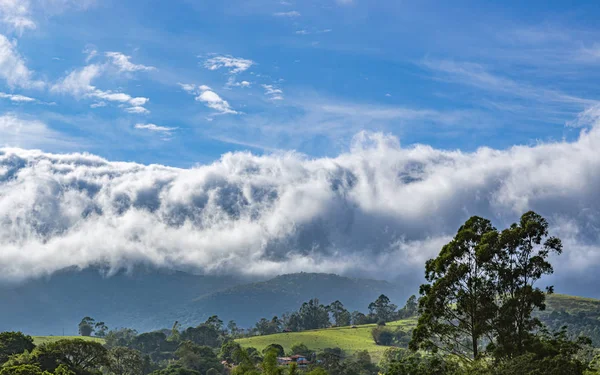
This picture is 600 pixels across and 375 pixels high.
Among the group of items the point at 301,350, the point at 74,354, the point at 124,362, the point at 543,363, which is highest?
the point at 74,354

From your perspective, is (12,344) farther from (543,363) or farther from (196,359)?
(543,363)

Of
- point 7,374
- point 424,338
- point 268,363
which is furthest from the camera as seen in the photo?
point 268,363

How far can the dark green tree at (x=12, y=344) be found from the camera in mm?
100062

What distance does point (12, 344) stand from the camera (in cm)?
10231

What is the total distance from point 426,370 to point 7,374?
38236 mm

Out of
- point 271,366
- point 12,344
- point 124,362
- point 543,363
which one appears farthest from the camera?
point 124,362

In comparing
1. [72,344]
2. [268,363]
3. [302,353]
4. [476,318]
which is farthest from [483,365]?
[302,353]

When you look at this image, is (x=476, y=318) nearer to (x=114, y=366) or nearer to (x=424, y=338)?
(x=424, y=338)

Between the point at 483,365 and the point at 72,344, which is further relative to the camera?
the point at 72,344

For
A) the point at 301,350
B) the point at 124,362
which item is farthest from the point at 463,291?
the point at 301,350

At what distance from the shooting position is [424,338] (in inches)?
2144

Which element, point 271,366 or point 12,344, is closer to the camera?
point 271,366

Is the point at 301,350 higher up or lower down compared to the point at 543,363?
lower down

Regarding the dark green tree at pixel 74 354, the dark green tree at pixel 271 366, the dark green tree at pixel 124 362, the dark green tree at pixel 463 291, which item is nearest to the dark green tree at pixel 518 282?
the dark green tree at pixel 463 291
